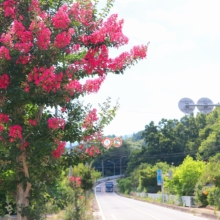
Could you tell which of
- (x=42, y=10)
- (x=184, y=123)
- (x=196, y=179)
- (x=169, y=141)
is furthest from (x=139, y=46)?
(x=184, y=123)

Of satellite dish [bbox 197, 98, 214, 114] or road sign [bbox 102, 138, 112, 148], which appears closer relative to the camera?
road sign [bbox 102, 138, 112, 148]

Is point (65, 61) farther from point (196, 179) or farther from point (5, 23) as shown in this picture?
point (196, 179)

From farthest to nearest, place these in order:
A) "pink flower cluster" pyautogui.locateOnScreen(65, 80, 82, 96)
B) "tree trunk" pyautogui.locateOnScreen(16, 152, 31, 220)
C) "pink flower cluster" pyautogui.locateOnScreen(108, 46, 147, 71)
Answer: "pink flower cluster" pyautogui.locateOnScreen(108, 46, 147, 71) → "tree trunk" pyautogui.locateOnScreen(16, 152, 31, 220) → "pink flower cluster" pyautogui.locateOnScreen(65, 80, 82, 96)

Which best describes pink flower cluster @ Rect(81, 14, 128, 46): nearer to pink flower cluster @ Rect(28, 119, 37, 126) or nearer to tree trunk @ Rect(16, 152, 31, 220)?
pink flower cluster @ Rect(28, 119, 37, 126)

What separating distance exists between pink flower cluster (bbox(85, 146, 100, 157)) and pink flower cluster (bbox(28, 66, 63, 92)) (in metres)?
1.46

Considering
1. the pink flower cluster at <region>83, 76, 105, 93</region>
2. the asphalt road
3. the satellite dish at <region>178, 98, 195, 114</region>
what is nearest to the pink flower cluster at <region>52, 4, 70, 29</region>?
the pink flower cluster at <region>83, 76, 105, 93</region>

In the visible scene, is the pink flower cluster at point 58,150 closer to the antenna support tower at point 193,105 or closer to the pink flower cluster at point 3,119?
the pink flower cluster at point 3,119

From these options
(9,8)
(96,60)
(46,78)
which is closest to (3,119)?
(46,78)

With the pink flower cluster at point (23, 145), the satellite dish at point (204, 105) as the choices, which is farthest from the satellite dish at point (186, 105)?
the pink flower cluster at point (23, 145)

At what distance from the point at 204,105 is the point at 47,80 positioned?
12.2m

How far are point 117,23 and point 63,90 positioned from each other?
1440 mm

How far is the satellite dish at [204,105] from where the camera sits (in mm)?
17422

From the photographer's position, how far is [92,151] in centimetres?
733

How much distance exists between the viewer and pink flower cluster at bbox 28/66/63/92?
613cm
